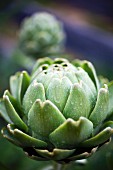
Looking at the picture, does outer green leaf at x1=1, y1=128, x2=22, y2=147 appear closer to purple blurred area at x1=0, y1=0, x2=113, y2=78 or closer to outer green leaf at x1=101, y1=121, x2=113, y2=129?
outer green leaf at x1=101, y1=121, x2=113, y2=129

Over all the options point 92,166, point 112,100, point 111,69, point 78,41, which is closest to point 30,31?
point 111,69

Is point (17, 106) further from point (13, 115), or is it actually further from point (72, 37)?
point (72, 37)

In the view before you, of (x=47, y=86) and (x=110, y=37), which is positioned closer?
(x=47, y=86)

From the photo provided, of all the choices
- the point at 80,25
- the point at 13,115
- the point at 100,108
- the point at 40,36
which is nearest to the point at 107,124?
the point at 100,108

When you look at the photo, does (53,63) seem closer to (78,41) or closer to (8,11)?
(8,11)

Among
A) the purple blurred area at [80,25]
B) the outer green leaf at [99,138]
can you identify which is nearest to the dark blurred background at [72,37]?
the purple blurred area at [80,25]

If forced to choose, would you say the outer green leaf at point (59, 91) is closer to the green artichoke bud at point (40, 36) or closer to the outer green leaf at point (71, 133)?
Result: the outer green leaf at point (71, 133)

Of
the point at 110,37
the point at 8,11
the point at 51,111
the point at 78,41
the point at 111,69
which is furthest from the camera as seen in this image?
the point at 78,41
